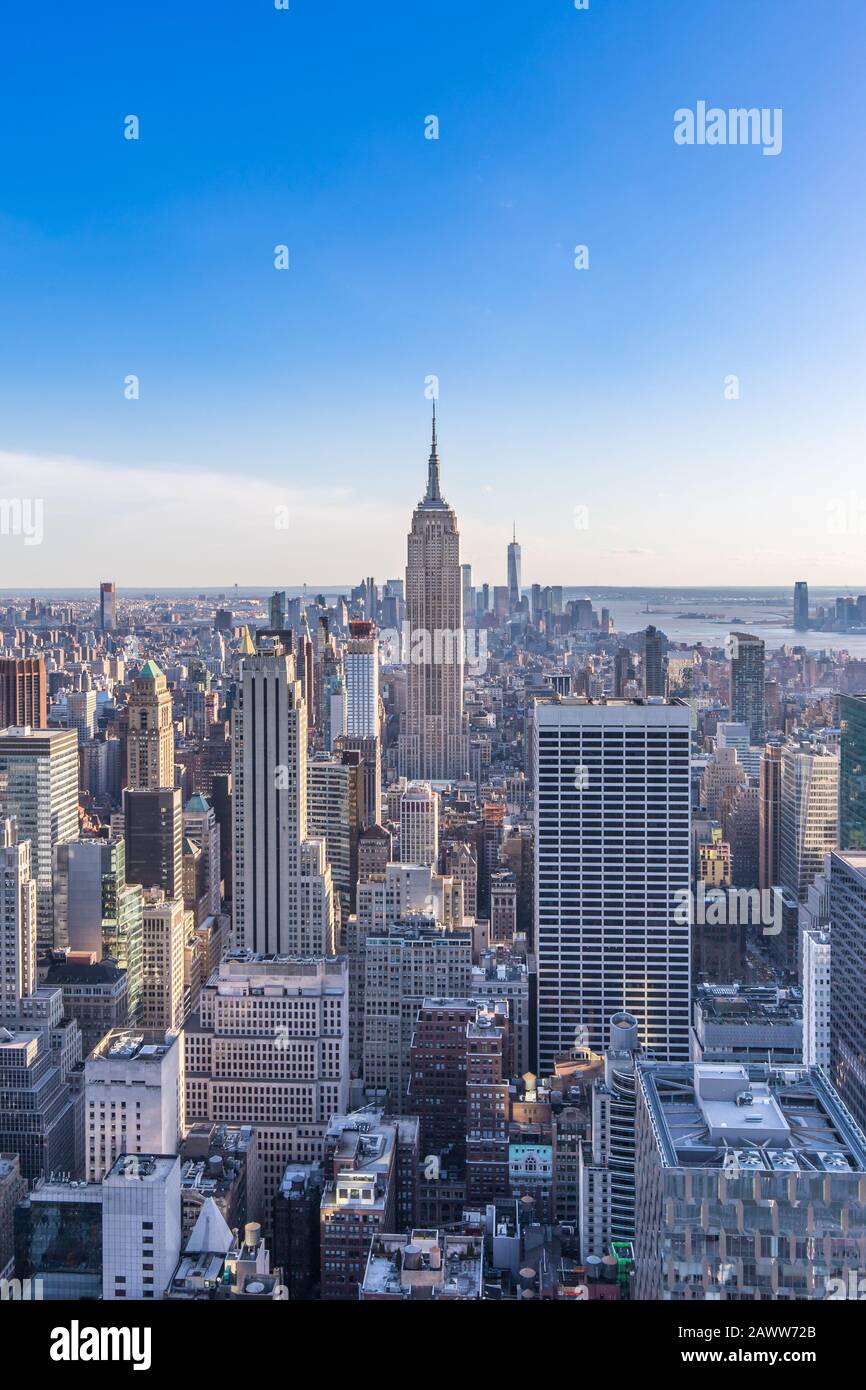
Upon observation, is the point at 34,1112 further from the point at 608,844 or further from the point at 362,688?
the point at 362,688

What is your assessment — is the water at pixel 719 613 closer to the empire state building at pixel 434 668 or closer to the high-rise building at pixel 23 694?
the empire state building at pixel 434 668

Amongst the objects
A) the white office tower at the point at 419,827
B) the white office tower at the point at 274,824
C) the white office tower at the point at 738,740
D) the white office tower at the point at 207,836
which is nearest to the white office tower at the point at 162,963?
the white office tower at the point at 274,824

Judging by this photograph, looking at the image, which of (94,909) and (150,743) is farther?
(150,743)

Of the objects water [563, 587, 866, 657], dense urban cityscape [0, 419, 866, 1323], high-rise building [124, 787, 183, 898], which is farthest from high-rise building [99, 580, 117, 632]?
high-rise building [124, 787, 183, 898]

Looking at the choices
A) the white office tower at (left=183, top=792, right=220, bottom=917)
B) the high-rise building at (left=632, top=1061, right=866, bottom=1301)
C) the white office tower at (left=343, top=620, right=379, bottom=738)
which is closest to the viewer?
the high-rise building at (left=632, top=1061, right=866, bottom=1301)

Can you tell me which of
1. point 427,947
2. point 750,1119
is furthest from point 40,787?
point 750,1119

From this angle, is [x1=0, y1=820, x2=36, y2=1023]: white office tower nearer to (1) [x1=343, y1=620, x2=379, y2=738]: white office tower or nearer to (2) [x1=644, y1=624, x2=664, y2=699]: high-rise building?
(1) [x1=343, y1=620, x2=379, y2=738]: white office tower
